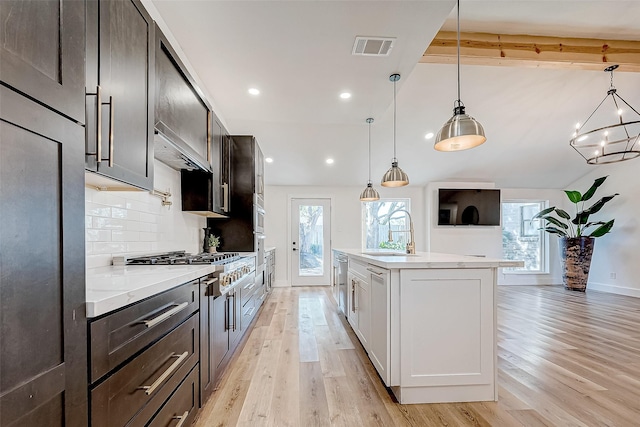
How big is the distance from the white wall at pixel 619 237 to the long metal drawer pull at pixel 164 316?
751 centimetres

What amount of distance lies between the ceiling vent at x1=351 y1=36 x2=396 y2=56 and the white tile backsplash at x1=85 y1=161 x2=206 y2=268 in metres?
1.82

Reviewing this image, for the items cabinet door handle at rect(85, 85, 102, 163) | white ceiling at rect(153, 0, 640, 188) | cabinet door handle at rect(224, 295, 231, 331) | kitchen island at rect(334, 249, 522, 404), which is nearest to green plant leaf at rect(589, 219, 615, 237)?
white ceiling at rect(153, 0, 640, 188)

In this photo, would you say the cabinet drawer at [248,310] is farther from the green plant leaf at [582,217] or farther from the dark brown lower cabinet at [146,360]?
the green plant leaf at [582,217]

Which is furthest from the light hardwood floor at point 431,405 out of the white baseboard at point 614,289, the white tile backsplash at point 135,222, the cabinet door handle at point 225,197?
the white baseboard at point 614,289

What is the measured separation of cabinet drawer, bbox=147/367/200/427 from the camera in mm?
1341

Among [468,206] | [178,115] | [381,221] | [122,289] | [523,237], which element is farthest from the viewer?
[523,237]

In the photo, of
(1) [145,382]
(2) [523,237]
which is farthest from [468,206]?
(1) [145,382]

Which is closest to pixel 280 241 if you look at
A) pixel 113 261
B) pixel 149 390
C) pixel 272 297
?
pixel 272 297

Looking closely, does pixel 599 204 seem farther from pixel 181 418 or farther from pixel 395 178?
pixel 181 418

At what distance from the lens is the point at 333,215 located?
262 inches

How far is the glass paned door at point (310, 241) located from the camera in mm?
6605

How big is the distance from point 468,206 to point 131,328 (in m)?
6.61

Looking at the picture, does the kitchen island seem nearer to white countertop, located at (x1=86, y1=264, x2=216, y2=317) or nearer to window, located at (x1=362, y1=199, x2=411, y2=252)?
white countertop, located at (x1=86, y1=264, x2=216, y2=317)

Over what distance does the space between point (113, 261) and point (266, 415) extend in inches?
52.8
